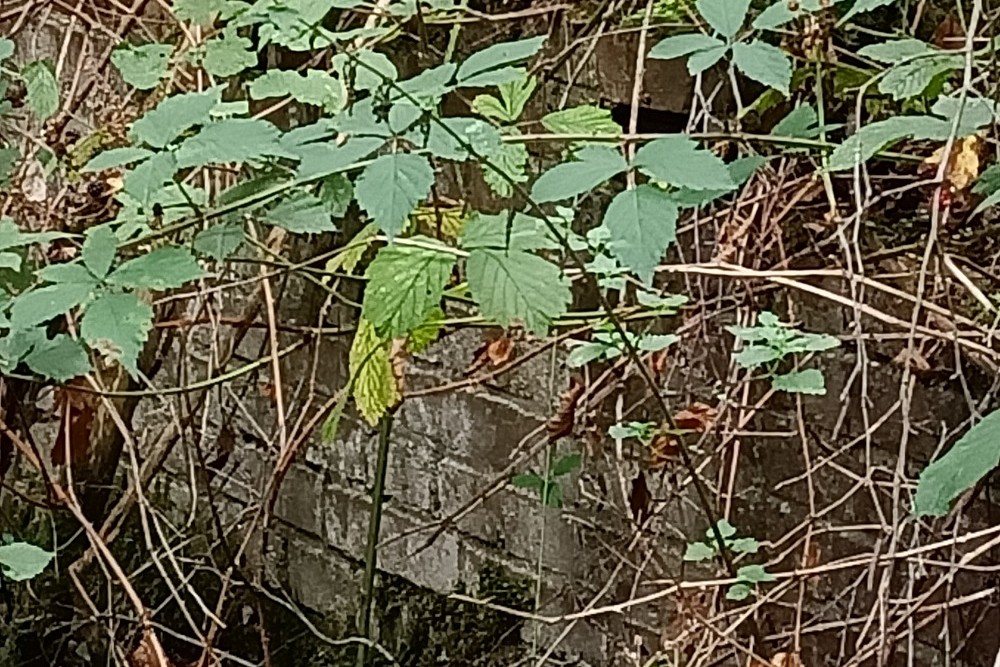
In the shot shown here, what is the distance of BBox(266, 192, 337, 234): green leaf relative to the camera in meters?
1.06

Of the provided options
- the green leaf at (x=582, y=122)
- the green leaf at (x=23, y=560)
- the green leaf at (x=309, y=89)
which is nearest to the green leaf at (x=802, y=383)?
the green leaf at (x=582, y=122)

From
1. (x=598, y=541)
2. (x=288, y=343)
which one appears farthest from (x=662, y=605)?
(x=288, y=343)

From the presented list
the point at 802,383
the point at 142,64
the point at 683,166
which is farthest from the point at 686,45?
the point at 142,64

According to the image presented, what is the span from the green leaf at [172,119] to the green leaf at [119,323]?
135 millimetres

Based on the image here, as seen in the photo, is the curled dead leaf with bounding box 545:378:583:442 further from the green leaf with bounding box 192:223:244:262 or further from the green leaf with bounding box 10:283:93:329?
the green leaf with bounding box 10:283:93:329

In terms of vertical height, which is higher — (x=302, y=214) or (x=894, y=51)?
(x=894, y=51)

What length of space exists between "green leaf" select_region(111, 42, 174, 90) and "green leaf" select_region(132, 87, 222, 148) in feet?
1.14

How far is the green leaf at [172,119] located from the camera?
3.30 ft

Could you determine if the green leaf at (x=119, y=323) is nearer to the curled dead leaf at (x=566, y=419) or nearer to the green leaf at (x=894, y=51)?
the green leaf at (x=894, y=51)

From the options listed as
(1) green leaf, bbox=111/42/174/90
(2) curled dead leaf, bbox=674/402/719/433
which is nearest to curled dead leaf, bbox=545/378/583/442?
(2) curled dead leaf, bbox=674/402/719/433

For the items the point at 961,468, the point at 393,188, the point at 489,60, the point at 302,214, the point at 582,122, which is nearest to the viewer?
the point at 961,468

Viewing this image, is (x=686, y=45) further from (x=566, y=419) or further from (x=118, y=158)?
(x=566, y=419)

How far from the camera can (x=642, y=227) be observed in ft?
Result: 2.89

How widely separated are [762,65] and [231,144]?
0.42m
